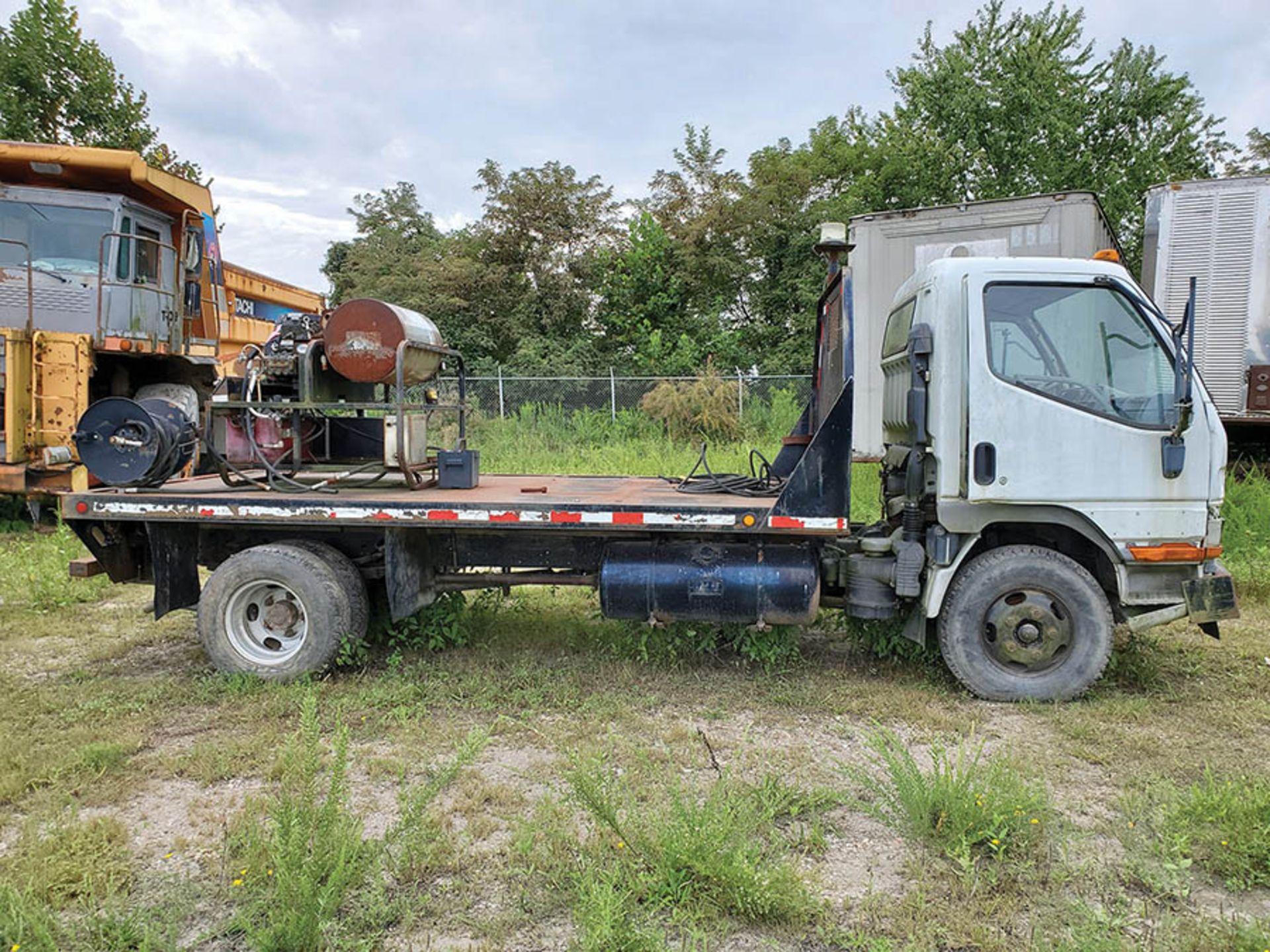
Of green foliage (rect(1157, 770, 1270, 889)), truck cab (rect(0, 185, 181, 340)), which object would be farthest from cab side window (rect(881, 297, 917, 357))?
truck cab (rect(0, 185, 181, 340))

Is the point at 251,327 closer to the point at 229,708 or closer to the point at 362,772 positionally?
the point at 229,708

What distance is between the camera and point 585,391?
1616 centimetres

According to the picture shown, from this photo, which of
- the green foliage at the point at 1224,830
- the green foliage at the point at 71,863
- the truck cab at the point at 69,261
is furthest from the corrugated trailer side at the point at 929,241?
the truck cab at the point at 69,261

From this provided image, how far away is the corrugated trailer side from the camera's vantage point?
8578mm

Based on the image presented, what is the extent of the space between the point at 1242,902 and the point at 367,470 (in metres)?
4.79

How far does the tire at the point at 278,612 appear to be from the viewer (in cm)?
501

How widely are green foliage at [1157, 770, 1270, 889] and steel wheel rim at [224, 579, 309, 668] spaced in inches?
172

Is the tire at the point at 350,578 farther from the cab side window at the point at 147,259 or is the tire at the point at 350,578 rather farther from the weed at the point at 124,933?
the cab side window at the point at 147,259

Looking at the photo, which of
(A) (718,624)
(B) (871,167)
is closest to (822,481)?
(A) (718,624)

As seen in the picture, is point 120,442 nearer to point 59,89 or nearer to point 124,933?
point 124,933

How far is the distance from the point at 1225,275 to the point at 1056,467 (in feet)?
19.0

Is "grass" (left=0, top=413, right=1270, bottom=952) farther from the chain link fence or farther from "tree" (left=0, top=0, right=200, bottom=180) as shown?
"tree" (left=0, top=0, right=200, bottom=180)

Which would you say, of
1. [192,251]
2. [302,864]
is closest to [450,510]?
[302,864]

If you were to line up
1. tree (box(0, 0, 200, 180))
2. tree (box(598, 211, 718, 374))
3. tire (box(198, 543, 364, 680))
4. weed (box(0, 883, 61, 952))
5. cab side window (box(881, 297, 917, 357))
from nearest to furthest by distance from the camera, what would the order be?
1. weed (box(0, 883, 61, 952))
2. tire (box(198, 543, 364, 680))
3. cab side window (box(881, 297, 917, 357))
4. tree (box(0, 0, 200, 180))
5. tree (box(598, 211, 718, 374))
